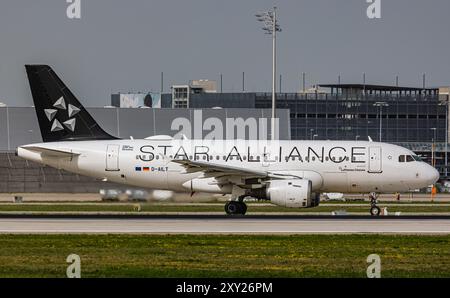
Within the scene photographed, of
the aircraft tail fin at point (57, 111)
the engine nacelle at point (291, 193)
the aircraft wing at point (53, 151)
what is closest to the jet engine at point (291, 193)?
the engine nacelle at point (291, 193)

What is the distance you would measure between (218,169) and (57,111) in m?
10.1

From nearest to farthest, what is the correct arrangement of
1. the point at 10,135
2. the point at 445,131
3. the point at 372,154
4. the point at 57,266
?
the point at 57,266 < the point at 372,154 < the point at 10,135 < the point at 445,131

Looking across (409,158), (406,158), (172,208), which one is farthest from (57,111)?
(409,158)

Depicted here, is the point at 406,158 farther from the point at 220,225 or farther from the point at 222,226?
the point at 222,226

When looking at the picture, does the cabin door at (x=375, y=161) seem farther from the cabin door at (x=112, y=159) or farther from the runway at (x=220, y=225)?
the cabin door at (x=112, y=159)

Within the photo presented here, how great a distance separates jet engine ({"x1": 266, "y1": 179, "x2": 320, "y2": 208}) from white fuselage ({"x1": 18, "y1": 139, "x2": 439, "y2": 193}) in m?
2.30

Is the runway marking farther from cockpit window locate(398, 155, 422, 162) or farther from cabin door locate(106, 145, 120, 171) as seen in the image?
cabin door locate(106, 145, 120, 171)

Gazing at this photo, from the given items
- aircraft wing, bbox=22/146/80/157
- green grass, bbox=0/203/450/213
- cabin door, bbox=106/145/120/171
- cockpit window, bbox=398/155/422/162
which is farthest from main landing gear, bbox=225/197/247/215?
cockpit window, bbox=398/155/422/162

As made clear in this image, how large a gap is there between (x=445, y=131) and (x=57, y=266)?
137m

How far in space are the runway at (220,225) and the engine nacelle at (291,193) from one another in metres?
1.70

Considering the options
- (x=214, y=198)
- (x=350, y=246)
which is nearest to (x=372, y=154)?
(x=214, y=198)

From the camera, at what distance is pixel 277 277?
24.5m

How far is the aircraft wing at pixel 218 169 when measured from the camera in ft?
155
